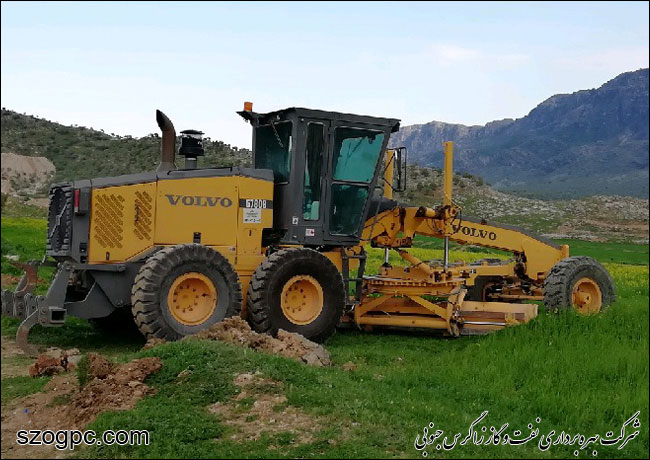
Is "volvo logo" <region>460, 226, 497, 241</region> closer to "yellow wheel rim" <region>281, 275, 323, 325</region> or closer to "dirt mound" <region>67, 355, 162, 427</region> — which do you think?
"yellow wheel rim" <region>281, 275, 323, 325</region>

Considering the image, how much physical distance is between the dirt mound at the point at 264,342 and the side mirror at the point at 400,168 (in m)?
3.67

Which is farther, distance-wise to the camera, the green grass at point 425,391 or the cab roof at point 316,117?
the cab roof at point 316,117

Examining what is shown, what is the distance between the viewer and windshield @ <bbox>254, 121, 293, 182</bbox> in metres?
11.8

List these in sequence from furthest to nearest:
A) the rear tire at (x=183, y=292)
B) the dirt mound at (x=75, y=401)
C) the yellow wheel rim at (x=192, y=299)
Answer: the yellow wheel rim at (x=192, y=299)
the rear tire at (x=183, y=292)
the dirt mound at (x=75, y=401)

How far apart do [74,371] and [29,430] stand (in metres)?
2.03

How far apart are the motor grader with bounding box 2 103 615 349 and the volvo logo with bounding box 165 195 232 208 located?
21 mm

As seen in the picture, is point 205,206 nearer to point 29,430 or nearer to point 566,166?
point 29,430

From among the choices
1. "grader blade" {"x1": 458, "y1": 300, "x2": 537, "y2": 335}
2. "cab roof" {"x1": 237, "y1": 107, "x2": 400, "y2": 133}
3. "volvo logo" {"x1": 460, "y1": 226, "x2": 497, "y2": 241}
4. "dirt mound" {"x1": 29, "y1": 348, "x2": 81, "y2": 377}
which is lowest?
"dirt mound" {"x1": 29, "y1": 348, "x2": 81, "y2": 377}

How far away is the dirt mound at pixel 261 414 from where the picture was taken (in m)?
6.11

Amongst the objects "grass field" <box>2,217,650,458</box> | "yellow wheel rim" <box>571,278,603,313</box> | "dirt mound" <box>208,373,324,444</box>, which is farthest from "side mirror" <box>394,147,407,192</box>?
"dirt mound" <box>208,373,324,444</box>

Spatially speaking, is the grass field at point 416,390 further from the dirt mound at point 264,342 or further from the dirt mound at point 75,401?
the dirt mound at point 264,342

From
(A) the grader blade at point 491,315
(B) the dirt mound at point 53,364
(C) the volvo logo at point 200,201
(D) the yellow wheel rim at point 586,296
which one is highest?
(C) the volvo logo at point 200,201

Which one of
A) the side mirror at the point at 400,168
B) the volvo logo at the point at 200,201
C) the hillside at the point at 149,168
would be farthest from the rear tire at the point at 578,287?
the hillside at the point at 149,168

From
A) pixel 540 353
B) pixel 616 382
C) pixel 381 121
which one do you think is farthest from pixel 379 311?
pixel 616 382
